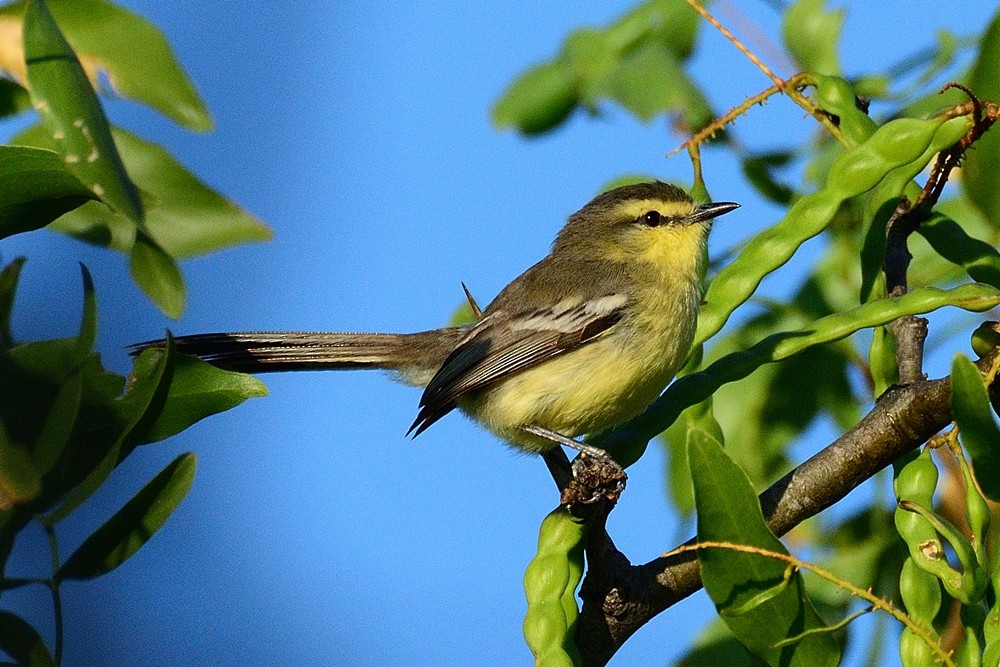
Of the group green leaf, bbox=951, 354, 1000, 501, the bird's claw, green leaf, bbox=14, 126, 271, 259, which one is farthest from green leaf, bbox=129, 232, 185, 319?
green leaf, bbox=951, 354, 1000, 501

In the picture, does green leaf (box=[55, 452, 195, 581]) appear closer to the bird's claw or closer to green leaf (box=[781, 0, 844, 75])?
the bird's claw

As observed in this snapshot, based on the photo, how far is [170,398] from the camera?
8.03 ft

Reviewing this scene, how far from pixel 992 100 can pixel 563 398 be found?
179 centimetres

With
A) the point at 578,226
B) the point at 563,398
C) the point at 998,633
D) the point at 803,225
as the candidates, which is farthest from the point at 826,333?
the point at 578,226

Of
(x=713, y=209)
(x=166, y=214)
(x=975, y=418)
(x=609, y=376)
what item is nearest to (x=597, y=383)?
(x=609, y=376)

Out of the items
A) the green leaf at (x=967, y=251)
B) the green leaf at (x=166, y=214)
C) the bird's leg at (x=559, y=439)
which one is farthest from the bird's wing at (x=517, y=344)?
the green leaf at (x=967, y=251)

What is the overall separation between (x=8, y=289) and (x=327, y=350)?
8.64 feet

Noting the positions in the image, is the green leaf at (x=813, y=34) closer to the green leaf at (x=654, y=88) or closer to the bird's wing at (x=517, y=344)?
the green leaf at (x=654, y=88)

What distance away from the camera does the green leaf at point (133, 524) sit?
6.63 feet

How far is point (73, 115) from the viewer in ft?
6.81

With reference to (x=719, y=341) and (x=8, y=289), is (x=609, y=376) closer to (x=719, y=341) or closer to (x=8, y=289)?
(x=719, y=341)

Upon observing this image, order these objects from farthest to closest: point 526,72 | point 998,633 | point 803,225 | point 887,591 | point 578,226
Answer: point 578,226 < point 526,72 < point 887,591 < point 803,225 < point 998,633

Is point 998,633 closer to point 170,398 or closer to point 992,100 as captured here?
point 992,100

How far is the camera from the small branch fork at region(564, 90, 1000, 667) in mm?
2885
